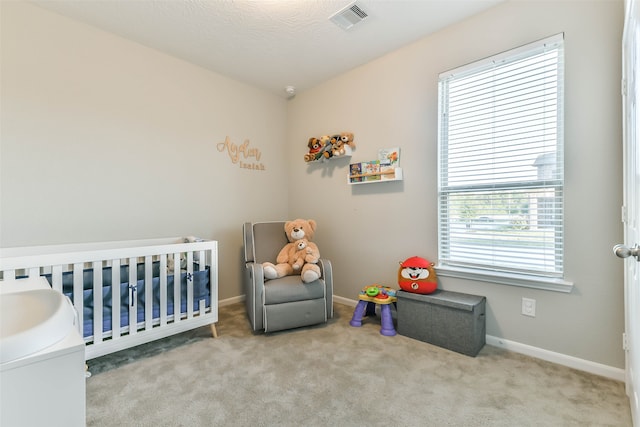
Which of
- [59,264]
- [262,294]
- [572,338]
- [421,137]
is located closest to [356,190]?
[421,137]

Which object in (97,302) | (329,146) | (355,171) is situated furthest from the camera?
(329,146)

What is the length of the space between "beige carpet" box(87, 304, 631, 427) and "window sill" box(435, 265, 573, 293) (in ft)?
1.52

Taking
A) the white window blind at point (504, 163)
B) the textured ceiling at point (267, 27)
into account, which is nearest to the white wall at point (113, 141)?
the textured ceiling at point (267, 27)

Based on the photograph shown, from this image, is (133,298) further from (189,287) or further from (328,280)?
(328,280)

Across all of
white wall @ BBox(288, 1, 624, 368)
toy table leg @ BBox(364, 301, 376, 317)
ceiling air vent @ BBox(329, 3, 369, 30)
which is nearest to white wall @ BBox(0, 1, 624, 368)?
white wall @ BBox(288, 1, 624, 368)

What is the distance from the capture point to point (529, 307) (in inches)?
76.0

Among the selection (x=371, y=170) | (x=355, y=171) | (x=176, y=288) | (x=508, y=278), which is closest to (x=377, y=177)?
(x=371, y=170)

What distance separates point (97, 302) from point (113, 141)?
130 centimetres

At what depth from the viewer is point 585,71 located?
68.2 inches

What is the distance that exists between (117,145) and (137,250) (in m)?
1.03

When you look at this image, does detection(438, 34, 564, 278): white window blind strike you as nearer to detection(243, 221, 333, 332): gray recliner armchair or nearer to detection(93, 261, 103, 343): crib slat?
detection(243, 221, 333, 332): gray recliner armchair

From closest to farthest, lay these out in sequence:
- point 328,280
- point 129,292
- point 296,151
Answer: point 129,292 < point 328,280 < point 296,151

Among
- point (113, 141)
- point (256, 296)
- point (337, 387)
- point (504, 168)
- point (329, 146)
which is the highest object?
point (329, 146)

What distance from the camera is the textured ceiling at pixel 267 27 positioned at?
201 cm
